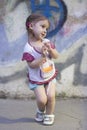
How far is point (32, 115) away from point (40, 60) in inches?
36.4

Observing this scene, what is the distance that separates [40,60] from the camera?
5.07 meters

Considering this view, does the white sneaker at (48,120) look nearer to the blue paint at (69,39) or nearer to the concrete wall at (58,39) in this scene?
the concrete wall at (58,39)

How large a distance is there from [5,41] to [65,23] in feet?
2.81

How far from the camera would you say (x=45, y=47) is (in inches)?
198

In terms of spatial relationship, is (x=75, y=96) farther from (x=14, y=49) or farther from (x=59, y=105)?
(x=14, y=49)

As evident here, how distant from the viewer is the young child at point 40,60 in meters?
5.12

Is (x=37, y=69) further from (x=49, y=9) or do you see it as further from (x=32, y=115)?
(x=49, y=9)

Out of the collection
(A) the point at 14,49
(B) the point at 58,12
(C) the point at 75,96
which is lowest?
(C) the point at 75,96

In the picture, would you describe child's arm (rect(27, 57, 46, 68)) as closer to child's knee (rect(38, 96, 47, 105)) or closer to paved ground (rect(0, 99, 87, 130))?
child's knee (rect(38, 96, 47, 105))

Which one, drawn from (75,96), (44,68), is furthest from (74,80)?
(44,68)

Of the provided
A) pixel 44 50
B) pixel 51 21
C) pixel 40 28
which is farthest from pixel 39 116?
pixel 51 21

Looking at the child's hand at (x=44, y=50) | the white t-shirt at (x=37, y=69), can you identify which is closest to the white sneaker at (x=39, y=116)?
the white t-shirt at (x=37, y=69)

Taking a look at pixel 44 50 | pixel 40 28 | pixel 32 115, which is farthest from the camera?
pixel 32 115

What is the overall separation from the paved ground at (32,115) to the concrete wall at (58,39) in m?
0.23
